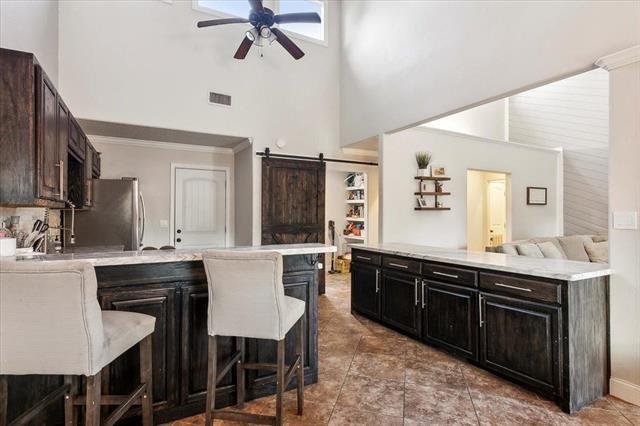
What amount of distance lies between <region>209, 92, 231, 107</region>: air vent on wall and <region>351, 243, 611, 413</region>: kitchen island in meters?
3.34

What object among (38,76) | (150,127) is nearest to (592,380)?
(38,76)

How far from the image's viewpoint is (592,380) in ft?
7.64

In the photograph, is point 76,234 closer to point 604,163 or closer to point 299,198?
point 299,198

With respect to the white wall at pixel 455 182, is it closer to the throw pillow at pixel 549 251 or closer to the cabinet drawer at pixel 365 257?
the cabinet drawer at pixel 365 257

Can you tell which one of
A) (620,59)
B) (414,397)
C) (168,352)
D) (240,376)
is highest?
(620,59)

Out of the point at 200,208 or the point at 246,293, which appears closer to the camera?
the point at 246,293

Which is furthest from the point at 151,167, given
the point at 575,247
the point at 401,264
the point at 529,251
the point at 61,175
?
the point at 575,247

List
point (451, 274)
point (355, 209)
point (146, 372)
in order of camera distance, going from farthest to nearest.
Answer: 1. point (355, 209)
2. point (451, 274)
3. point (146, 372)

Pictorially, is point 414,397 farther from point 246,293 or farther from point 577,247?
point 577,247

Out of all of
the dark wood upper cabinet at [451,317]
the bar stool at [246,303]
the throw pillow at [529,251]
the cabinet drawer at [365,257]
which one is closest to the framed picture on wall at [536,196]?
the throw pillow at [529,251]

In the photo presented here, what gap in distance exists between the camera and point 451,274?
3033mm

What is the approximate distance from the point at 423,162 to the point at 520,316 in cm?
296

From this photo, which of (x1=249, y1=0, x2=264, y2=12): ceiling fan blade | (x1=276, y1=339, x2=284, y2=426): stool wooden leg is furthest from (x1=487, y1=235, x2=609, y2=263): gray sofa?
(x1=249, y1=0, x2=264, y2=12): ceiling fan blade

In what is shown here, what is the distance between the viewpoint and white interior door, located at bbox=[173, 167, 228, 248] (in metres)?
5.67
